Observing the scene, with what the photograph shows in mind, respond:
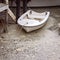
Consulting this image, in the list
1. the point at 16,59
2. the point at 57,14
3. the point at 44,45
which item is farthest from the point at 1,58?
the point at 57,14

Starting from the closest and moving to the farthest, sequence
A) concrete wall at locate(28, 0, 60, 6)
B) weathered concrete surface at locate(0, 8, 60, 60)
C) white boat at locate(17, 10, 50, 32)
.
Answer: weathered concrete surface at locate(0, 8, 60, 60), white boat at locate(17, 10, 50, 32), concrete wall at locate(28, 0, 60, 6)

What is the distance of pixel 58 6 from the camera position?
5.54m

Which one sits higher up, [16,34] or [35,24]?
[35,24]

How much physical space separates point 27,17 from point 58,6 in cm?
184

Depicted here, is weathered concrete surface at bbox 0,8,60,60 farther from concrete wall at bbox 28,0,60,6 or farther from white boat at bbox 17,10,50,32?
concrete wall at bbox 28,0,60,6

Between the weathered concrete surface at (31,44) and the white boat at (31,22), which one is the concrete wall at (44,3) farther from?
the weathered concrete surface at (31,44)

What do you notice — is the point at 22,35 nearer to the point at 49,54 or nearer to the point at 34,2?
the point at 49,54

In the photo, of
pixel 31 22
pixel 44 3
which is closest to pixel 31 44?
pixel 31 22

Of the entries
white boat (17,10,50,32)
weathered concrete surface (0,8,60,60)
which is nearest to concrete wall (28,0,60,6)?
white boat (17,10,50,32)

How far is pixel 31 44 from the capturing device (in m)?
3.14

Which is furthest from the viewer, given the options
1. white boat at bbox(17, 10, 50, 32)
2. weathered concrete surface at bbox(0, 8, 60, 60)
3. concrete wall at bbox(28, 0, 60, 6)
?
concrete wall at bbox(28, 0, 60, 6)

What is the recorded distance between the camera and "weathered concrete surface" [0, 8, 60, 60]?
273 cm

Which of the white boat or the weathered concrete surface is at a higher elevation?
the white boat

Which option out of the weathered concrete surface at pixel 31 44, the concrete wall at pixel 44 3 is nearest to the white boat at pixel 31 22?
the weathered concrete surface at pixel 31 44
